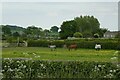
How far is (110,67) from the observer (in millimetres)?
9711

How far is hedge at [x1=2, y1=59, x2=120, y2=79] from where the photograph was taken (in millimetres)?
9289

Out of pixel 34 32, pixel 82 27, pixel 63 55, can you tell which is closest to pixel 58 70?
pixel 63 55

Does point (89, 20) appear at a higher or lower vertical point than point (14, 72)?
higher

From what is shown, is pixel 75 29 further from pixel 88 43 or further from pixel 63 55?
pixel 63 55

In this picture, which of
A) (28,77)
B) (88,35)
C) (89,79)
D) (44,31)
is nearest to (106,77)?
(89,79)

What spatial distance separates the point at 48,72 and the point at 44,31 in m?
76.0

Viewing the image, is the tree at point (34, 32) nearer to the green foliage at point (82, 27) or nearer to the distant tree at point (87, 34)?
the green foliage at point (82, 27)

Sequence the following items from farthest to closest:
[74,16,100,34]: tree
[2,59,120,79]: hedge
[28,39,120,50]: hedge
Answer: [74,16,100,34]: tree
[28,39,120,50]: hedge
[2,59,120,79]: hedge

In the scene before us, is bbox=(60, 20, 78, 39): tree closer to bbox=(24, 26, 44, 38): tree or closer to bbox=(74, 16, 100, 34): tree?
bbox=(74, 16, 100, 34): tree

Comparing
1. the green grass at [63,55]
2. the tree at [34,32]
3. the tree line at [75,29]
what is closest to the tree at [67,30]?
the tree line at [75,29]

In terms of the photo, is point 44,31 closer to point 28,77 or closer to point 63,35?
point 63,35

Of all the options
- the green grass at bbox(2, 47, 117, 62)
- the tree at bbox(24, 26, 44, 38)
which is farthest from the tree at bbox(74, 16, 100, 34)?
the green grass at bbox(2, 47, 117, 62)

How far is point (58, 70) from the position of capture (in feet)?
31.7

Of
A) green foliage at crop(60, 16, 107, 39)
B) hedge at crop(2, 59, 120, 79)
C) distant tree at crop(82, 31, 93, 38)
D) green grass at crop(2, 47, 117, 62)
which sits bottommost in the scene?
green grass at crop(2, 47, 117, 62)
